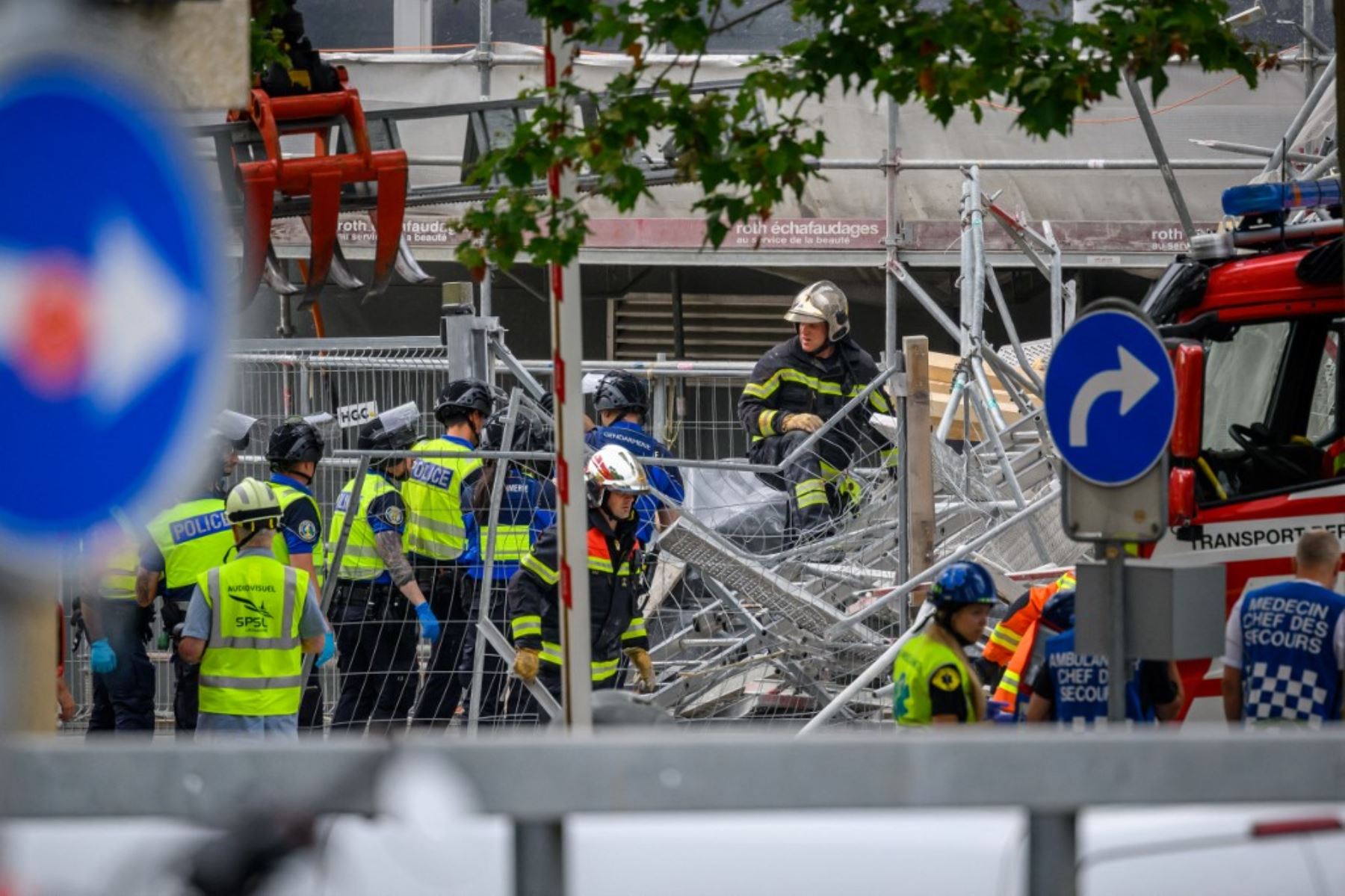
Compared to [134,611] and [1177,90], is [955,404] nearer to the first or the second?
[134,611]

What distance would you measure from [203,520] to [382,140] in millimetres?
2284

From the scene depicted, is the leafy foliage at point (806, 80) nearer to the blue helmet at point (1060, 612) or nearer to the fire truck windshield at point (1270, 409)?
the blue helmet at point (1060, 612)

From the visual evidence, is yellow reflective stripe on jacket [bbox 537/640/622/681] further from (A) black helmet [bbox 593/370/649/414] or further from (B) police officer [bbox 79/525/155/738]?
(B) police officer [bbox 79/525/155/738]

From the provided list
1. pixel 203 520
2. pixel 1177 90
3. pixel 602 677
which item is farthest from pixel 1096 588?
pixel 1177 90

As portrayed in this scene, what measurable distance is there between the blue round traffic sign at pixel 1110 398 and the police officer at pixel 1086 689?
3.27 feet

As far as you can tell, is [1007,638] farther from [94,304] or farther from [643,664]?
[94,304]

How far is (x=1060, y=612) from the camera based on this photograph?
8.04 metres

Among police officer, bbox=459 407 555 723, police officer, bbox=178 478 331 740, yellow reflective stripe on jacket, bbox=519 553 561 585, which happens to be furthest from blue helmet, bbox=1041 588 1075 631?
police officer, bbox=178 478 331 740

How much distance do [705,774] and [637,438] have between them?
830cm

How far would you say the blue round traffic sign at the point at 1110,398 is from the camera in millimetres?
6422

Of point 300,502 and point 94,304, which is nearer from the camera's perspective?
point 94,304

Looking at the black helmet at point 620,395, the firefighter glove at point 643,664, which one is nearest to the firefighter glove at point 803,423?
the black helmet at point 620,395

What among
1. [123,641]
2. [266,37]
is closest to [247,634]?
[123,641]

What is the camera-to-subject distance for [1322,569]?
7629mm
